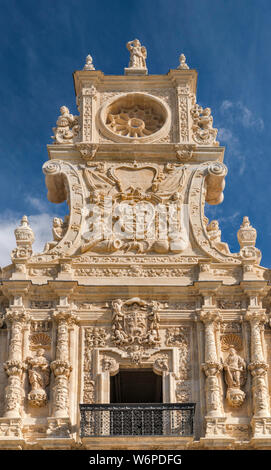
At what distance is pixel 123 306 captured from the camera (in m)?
14.3

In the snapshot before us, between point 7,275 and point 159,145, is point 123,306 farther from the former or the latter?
point 159,145

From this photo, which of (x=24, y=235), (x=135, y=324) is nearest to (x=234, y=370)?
(x=135, y=324)

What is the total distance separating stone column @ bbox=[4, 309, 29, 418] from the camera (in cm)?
1316

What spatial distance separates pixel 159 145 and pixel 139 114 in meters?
1.35

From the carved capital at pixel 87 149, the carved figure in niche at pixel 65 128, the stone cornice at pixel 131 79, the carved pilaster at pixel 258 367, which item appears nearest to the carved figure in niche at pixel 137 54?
the stone cornice at pixel 131 79

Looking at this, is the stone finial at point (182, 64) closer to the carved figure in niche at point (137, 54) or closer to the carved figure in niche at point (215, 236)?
the carved figure in niche at point (137, 54)

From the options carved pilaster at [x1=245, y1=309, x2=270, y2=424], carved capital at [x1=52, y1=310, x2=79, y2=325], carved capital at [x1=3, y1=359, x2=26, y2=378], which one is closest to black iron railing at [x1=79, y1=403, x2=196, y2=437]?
carved pilaster at [x1=245, y1=309, x2=270, y2=424]

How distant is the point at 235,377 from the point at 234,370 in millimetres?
119

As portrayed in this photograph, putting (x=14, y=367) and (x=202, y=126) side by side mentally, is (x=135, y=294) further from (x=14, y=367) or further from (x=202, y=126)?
(x=202, y=126)

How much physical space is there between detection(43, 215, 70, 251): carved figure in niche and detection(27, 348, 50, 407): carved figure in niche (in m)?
2.26

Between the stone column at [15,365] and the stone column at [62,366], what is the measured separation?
57 centimetres

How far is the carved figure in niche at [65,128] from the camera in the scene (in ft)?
54.1

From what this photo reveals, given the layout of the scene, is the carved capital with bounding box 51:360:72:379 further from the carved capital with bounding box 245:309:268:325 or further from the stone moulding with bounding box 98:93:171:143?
the stone moulding with bounding box 98:93:171:143
